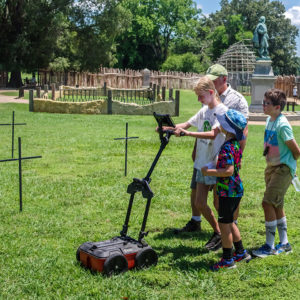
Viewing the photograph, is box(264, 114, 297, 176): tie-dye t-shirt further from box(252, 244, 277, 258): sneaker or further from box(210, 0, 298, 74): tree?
box(210, 0, 298, 74): tree

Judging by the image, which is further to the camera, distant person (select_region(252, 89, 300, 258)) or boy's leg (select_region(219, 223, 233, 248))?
distant person (select_region(252, 89, 300, 258))

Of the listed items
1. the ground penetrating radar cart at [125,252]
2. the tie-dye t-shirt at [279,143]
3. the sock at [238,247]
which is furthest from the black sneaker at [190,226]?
the tie-dye t-shirt at [279,143]

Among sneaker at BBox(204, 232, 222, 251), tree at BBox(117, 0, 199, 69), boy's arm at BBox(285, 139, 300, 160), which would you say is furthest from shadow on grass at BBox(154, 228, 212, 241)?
tree at BBox(117, 0, 199, 69)

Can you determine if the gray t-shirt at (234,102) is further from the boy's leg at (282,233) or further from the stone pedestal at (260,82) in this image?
the stone pedestal at (260,82)

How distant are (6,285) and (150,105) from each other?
17.8m

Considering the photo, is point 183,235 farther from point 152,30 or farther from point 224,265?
point 152,30

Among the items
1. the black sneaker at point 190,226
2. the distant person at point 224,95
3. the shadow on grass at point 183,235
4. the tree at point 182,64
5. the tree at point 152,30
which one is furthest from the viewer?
the tree at point 152,30

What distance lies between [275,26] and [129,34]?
2683cm

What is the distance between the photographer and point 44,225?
5.59 meters

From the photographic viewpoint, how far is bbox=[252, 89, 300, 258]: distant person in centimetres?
457

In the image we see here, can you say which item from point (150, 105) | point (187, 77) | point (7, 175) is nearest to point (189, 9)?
point (187, 77)

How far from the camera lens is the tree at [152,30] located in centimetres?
6825

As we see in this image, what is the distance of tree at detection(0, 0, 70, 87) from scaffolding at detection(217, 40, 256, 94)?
19524mm

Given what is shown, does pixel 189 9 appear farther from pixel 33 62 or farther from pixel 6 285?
pixel 6 285
